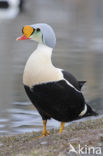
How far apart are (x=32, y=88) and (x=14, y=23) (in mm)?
24842

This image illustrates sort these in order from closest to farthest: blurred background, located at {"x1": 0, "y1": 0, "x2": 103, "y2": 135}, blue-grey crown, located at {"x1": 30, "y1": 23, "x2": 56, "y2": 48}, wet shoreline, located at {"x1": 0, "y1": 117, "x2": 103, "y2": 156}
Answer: wet shoreline, located at {"x1": 0, "y1": 117, "x2": 103, "y2": 156}, blue-grey crown, located at {"x1": 30, "y1": 23, "x2": 56, "y2": 48}, blurred background, located at {"x1": 0, "y1": 0, "x2": 103, "y2": 135}

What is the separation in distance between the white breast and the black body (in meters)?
0.06

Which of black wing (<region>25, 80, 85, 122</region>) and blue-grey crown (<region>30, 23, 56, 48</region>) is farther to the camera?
blue-grey crown (<region>30, 23, 56, 48</region>)

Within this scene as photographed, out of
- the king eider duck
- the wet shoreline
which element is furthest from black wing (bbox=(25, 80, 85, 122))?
the wet shoreline

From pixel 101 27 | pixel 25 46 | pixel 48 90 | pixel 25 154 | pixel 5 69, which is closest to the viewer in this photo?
pixel 25 154

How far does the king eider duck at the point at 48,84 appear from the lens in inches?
258

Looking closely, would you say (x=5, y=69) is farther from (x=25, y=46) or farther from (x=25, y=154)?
(x=25, y=154)

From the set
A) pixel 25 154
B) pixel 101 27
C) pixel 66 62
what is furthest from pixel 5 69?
pixel 101 27

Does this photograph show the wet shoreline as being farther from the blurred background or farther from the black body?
the blurred background

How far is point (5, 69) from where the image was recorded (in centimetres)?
1603

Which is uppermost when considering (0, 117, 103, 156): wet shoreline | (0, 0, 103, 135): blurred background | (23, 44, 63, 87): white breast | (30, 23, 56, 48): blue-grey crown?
(30, 23, 56, 48): blue-grey crown

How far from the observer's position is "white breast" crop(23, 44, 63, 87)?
6.52 meters

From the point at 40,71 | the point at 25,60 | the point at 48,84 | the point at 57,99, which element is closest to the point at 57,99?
A: the point at 57,99

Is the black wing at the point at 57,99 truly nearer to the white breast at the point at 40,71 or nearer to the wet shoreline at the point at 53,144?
the white breast at the point at 40,71
